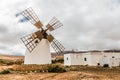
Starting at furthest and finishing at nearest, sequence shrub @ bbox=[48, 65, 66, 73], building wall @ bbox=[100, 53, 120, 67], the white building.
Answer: the white building → building wall @ bbox=[100, 53, 120, 67] → shrub @ bbox=[48, 65, 66, 73]

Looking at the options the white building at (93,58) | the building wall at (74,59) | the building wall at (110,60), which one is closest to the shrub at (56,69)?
the building wall at (110,60)

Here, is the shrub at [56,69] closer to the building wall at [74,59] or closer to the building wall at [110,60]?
the building wall at [110,60]

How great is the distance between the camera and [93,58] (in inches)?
2418

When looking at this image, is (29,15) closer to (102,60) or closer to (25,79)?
(25,79)

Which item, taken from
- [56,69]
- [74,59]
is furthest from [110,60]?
[56,69]

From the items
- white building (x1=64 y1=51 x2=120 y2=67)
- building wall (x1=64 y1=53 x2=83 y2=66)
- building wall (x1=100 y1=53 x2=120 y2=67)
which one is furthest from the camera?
building wall (x1=64 y1=53 x2=83 y2=66)

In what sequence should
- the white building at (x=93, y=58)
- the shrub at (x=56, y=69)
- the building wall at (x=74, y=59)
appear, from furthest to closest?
the building wall at (x=74, y=59) < the white building at (x=93, y=58) < the shrub at (x=56, y=69)

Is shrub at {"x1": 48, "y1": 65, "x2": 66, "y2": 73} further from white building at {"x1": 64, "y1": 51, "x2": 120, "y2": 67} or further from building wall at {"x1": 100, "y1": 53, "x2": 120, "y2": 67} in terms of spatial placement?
white building at {"x1": 64, "y1": 51, "x2": 120, "y2": 67}

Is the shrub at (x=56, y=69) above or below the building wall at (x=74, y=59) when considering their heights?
below

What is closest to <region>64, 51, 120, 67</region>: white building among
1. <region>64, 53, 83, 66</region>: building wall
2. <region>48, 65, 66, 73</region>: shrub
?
<region>64, 53, 83, 66</region>: building wall

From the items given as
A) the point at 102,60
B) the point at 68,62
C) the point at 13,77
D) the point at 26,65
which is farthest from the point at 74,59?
the point at 13,77

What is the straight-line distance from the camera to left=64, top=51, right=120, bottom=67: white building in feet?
195

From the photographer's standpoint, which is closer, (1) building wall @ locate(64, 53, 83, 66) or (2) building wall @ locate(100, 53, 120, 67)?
(2) building wall @ locate(100, 53, 120, 67)

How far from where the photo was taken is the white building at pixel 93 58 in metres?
59.4
